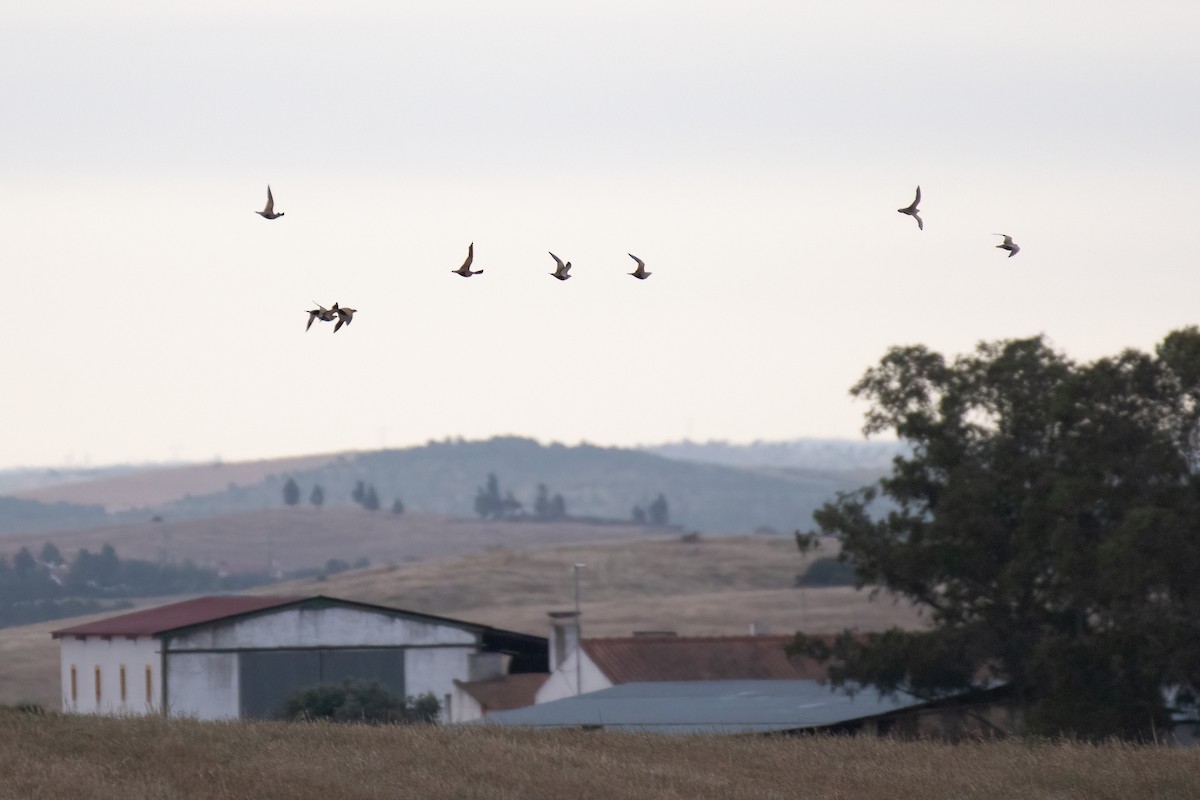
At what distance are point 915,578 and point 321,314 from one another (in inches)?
1195

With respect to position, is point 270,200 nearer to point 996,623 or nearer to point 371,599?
point 996,623

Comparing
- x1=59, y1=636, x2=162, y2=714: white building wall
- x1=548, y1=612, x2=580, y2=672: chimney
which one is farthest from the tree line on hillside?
x1=548, y1=612, x2=580, y2=672: chimney

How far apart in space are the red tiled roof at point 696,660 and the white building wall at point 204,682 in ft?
39.8

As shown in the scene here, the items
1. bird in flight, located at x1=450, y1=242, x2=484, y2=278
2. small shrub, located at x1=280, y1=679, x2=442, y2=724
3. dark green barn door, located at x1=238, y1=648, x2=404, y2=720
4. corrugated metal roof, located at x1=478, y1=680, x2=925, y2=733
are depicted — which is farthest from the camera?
dark green barn door, located at x1=238, y1=648, x2=404, y2=720

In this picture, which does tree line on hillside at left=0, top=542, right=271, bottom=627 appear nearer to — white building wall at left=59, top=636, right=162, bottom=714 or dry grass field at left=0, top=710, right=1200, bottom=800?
white building wall at left=59, top=636, right=162, bottom=714

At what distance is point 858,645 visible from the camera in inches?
1978

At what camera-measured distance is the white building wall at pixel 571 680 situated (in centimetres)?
6306

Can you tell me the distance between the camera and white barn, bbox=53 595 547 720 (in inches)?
2472

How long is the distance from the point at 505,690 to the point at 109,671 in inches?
565

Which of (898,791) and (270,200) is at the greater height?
(270,200)

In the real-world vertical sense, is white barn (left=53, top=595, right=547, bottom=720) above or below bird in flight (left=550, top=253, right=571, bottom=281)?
below

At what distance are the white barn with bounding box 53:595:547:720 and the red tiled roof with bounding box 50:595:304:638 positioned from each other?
5.0 inches

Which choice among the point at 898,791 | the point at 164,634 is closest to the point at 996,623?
the point at 898,791

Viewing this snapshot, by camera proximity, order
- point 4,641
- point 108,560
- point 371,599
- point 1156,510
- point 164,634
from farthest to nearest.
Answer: point 108,560 < point 371,599 < point 4,641 < point 164,634 < point 1156,510
